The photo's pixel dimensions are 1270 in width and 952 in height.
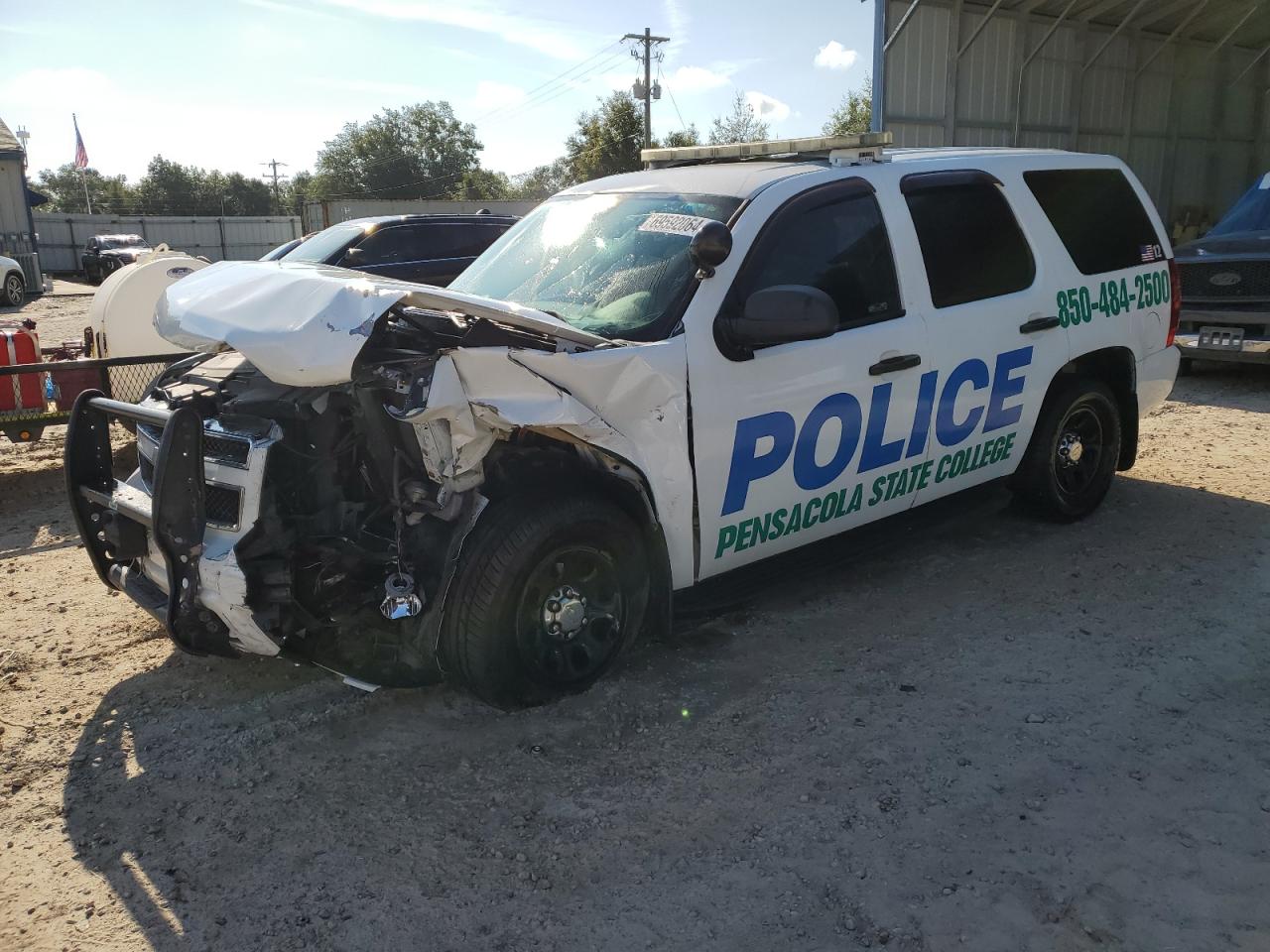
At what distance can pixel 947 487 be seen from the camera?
4723 mm

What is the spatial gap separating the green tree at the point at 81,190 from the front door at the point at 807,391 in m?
81.0

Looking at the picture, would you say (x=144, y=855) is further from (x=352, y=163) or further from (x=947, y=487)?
(x=352, y=163)

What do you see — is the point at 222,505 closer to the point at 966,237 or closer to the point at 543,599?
the point at 543,599

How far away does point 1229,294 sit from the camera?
944 cm

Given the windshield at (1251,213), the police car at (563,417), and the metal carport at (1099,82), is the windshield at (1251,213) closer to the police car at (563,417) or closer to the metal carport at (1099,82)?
the metal carport at (1099,82)

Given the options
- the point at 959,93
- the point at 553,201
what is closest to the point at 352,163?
the point at 959,93

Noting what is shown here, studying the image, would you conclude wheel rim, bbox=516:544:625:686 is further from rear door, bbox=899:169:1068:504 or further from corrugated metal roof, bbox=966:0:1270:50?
corrugated metal roof, bbox=966:0:1270:50

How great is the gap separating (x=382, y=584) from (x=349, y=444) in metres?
0.51

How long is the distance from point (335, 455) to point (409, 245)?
7.27 meters

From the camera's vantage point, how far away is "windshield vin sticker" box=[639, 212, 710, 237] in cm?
389

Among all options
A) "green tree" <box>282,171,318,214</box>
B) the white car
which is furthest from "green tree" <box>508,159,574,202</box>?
the white car

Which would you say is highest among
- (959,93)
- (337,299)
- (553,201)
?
(959,93)

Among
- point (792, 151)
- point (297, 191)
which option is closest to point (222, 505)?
point (792, 151)

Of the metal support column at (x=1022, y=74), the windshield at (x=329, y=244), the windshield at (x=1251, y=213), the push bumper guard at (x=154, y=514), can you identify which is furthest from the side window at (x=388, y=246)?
the metal support column at (x=1022, y=74)
